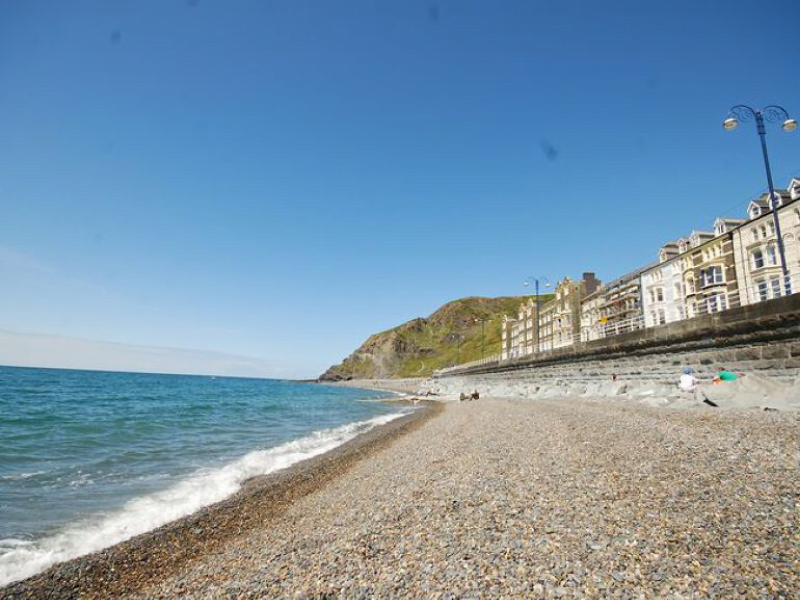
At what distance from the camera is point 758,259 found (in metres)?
37.3

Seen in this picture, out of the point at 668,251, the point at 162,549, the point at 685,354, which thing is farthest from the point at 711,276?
the point at 162,549

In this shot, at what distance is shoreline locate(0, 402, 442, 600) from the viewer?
670 cm

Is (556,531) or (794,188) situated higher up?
(794,188)

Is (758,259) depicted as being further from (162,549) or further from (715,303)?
(162,549)

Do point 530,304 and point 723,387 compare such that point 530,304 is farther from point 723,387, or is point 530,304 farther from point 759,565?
point 759,565

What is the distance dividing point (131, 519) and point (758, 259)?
4834 centimetres

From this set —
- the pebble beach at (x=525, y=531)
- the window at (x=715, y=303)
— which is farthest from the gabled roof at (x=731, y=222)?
the pebble beach at (x=525, y=531)

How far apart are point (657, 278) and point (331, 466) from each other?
172 ft

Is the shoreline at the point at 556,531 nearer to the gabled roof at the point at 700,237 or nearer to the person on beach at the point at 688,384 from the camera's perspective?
the person on beach at the point at 688,384

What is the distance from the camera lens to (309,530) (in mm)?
7492

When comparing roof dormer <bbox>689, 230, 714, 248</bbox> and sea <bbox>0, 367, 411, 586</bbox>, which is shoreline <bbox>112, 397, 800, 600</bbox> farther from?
roof dormer <bbox>689, 230, 714, 248</bbox>

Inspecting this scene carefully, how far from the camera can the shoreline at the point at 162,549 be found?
670 cm

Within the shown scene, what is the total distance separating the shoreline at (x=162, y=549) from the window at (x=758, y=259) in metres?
43.1

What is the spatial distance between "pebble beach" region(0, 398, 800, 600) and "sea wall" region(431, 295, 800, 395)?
4.07m
